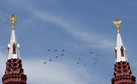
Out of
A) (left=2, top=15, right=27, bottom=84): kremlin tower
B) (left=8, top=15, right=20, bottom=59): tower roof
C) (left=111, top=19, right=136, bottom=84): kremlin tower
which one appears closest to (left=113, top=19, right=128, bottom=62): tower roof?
(left=111, top=19, right=136, bottom=84): kremlin tower

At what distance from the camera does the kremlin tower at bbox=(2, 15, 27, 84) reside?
436ft

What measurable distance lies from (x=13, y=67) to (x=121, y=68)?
28.2 meters

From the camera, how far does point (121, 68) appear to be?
137 metres

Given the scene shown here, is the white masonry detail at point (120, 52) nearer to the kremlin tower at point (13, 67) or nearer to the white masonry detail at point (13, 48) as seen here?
the kremlin tower at point (13, 67)

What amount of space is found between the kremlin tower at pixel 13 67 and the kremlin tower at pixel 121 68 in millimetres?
24045

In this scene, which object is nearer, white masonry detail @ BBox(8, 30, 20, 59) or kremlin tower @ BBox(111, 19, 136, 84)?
kremlin tower @ BBox(111, 19, 136, 84)

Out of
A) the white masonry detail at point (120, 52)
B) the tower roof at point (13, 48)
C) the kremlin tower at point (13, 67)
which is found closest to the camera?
the kremlin tower at point (13, 67)

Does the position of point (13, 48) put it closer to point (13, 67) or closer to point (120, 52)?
point (13, 67)

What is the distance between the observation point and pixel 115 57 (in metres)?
141

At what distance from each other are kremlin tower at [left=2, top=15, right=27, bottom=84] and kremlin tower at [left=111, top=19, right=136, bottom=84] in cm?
2404

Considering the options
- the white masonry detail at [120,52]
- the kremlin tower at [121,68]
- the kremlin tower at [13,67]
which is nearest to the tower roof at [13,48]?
the kremlin tower at [13,67]

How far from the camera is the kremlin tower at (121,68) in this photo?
135 meters

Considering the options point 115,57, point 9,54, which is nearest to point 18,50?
point 9,54

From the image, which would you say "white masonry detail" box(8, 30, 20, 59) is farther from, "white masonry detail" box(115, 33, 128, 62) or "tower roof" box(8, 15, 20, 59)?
"white masonry detail" box(115, 33, 128, 62)
